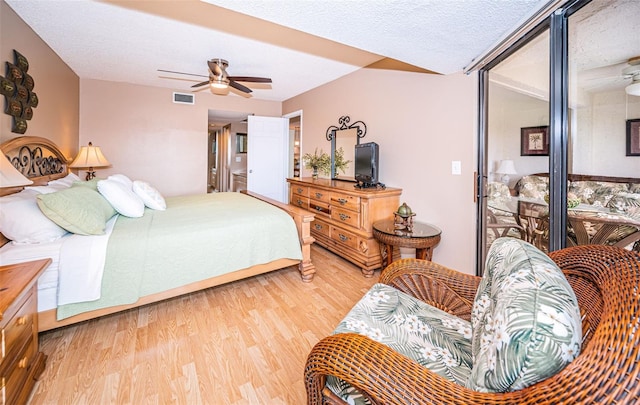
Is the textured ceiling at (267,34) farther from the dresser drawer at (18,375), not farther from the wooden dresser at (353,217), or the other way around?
the dresser drawer at (18,375)

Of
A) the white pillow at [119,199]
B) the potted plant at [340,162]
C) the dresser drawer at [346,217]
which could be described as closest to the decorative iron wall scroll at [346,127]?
the potted plant at [340,162]

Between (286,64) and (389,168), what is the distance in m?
1.88

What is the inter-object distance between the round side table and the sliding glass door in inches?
24.0

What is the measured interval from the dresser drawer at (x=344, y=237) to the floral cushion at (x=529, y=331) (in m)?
2.10

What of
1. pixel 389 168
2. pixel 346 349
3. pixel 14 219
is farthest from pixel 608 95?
pixel 14 219

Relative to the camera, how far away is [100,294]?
1.73 metres

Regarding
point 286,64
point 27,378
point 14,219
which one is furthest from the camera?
point 286,64

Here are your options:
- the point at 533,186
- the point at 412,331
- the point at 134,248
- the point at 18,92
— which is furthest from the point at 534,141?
the point at 18,92

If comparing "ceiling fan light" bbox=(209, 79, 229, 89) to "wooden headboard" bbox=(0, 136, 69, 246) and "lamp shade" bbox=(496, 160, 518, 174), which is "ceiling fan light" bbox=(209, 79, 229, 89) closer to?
"wooden headboard" bbox=(0, 136, 69, 246)

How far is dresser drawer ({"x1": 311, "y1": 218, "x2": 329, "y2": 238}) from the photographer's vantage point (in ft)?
11.3

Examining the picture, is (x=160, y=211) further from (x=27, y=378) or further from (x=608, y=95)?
(x=608, y=95)

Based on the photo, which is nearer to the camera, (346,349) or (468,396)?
(468,396)

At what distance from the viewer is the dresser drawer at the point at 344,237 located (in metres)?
2.97

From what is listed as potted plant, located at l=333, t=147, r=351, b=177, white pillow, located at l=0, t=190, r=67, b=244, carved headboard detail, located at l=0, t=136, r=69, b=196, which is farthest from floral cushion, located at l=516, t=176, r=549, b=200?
carved headboard detail, located at l=0, t=136, r=69, b=196
